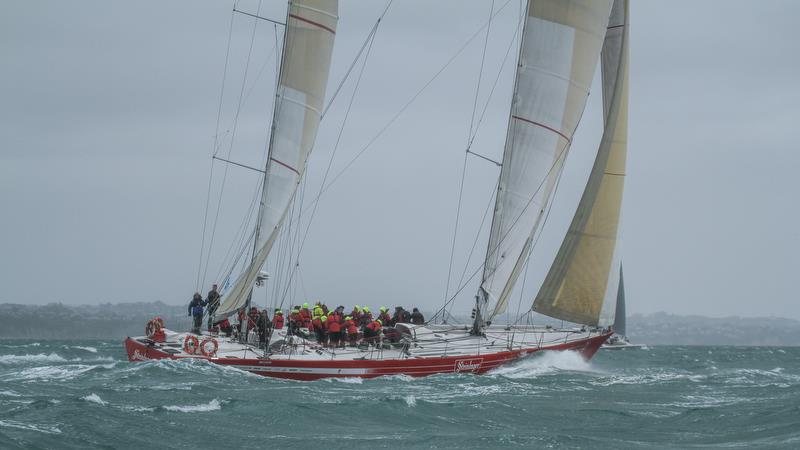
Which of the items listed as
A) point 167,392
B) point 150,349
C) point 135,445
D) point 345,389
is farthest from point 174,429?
point 150,349

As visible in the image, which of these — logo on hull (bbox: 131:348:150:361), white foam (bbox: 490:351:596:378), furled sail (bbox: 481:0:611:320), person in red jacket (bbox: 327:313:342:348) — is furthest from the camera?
furled sail (bbox: 481:0:611:320)

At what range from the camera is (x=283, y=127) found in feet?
103

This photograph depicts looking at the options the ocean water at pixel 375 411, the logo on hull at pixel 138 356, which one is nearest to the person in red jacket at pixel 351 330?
the ocean water at pixel 375 411

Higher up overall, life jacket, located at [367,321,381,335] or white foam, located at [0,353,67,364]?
life jacket, located at [367,321,381,335]

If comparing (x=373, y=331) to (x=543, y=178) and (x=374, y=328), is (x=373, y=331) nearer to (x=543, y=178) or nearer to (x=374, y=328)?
(x=374, y=328)

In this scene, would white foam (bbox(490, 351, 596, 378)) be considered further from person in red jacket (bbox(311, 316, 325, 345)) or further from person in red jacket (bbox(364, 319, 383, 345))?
person in red jacket (bbox(311, 316, 325, 345))

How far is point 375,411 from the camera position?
77.3 feet

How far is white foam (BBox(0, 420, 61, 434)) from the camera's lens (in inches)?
782

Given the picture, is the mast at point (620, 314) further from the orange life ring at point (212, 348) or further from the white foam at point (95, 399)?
the white foam at point (95, 399)

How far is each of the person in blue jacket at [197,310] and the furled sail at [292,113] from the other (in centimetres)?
136

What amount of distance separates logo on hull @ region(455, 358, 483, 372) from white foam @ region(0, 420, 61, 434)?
12.9 meters

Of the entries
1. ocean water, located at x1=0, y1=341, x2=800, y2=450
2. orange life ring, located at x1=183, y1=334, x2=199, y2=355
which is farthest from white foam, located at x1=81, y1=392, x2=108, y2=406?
orange life ring, located at x1=183, y1=334, x2=199, y2=355

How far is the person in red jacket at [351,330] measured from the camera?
31.3m

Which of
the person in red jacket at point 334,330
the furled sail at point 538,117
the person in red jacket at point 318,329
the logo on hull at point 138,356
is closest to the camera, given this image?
the logo on hull at point 138,356
